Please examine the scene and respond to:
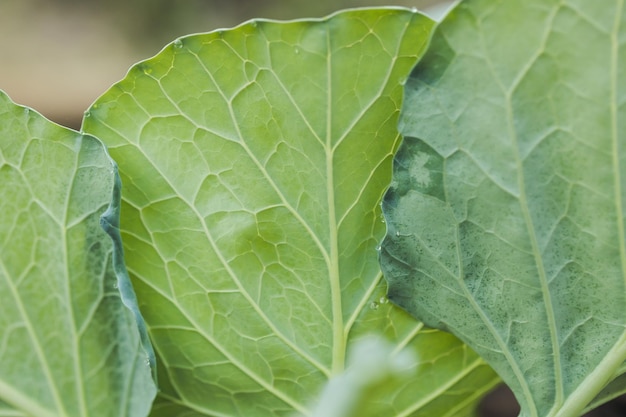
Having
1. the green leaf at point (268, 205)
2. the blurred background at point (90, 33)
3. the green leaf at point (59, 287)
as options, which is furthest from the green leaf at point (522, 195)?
the blurred background at point (90, 33)

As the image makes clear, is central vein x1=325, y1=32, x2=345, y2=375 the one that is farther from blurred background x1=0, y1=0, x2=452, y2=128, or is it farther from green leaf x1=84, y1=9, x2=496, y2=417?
blurred background x1=0, y1=0, x2=452, y2=128

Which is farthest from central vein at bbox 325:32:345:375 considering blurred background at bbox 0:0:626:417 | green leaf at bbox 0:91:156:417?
blurred background at bbox 0:0:626:417

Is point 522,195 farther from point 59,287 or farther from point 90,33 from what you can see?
point 90,33

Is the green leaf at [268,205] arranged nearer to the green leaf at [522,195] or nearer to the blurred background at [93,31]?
the green leaf at [522,195]

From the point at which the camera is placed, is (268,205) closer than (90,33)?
Yes

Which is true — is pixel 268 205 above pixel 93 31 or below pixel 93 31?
below

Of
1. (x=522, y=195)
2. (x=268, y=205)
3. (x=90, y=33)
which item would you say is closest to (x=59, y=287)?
(x=268, y=205)

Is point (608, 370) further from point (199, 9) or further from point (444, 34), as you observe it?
point (199, 9)
